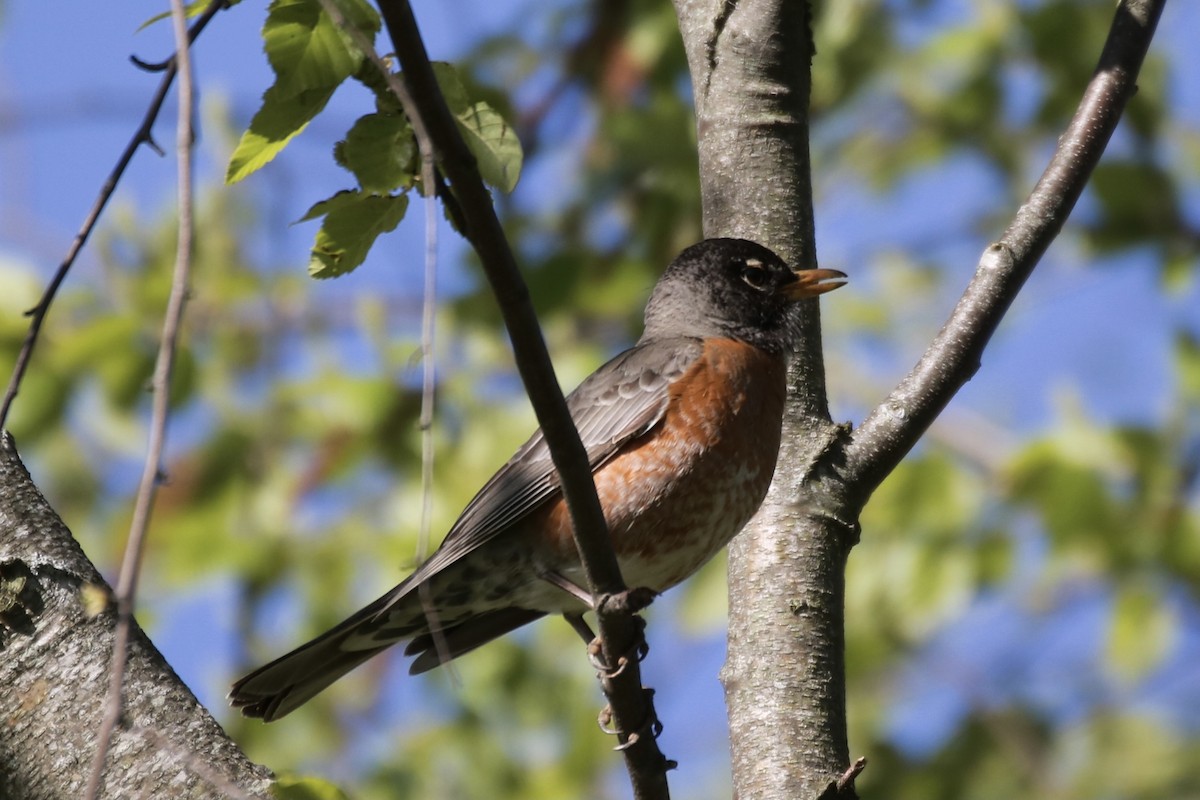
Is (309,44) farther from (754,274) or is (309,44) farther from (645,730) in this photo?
(754,274)

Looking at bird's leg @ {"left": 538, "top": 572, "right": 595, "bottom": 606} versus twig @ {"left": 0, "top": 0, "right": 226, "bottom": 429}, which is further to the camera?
bird's leg @ {"left": 538, "top": 572, "right": 595, "bottom": 606}

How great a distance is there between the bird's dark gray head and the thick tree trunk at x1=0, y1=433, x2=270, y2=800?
2144 mm

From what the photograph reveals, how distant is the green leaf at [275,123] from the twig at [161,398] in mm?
333

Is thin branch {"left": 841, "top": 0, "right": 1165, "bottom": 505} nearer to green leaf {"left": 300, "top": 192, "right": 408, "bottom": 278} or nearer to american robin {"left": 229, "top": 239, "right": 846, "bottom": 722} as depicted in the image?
american robin {"left": 229, "top": 239, "right": 846, "bottom": 722}

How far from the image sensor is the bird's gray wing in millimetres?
3924

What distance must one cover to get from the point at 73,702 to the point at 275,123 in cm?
122

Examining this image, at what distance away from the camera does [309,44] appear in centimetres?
235

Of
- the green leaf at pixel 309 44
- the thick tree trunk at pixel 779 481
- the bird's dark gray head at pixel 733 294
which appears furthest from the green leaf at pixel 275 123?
the bird's dark gray head at pixel 733 294

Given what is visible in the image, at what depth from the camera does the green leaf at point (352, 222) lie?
2.46m

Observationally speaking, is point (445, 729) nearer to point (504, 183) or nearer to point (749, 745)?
point (749, 745)

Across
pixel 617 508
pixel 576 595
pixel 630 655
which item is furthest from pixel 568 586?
pixel 630 655

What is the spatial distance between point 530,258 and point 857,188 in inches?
103

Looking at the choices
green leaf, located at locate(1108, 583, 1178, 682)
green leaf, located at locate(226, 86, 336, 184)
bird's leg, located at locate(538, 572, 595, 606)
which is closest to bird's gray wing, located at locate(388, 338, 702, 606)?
bird's leg, located at locate(538, 572, 595, 606)

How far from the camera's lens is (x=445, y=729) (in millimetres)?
6172
